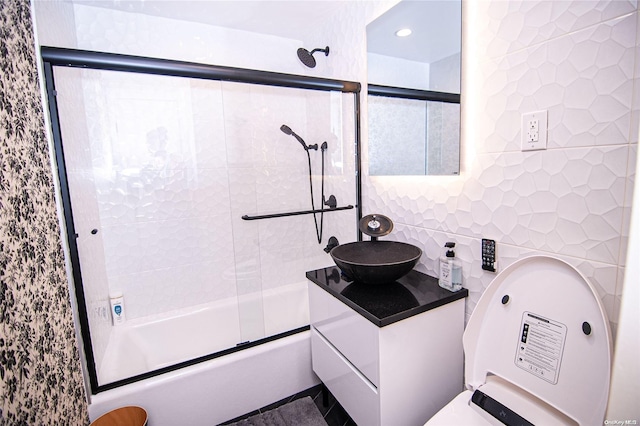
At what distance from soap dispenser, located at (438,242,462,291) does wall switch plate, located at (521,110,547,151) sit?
51cm

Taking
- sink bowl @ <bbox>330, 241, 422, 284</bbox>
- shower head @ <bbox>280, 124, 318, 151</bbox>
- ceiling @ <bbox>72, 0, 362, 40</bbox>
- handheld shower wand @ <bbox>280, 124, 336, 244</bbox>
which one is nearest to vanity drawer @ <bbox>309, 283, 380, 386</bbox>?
sink bowl @ <bbox>330, 241, 422, 284</bbox>

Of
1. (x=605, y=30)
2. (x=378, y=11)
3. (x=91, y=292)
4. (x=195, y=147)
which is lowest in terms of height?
(x=91, y=292)

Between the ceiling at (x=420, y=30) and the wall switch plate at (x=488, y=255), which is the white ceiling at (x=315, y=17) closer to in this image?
the ceiling at (x=420, y=30)

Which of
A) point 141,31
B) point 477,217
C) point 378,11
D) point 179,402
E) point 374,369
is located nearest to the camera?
point 374,369

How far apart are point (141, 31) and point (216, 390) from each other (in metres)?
2.33

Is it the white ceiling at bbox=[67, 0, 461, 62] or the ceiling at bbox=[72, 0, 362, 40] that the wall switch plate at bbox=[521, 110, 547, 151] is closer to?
the white ceiling at bbox=[67, 0, 461, 62]

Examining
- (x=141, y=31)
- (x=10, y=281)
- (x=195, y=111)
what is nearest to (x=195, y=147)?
(x=195, y=111)

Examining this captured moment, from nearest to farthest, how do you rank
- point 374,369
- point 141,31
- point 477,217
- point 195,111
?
point 374,369, point 477,217, point 141,31, point 195,111

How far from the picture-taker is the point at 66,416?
3.92 feet

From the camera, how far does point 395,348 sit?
1.18 m

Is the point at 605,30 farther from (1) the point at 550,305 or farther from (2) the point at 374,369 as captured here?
(2) the point at 374,369

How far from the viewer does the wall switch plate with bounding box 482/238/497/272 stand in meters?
1.23

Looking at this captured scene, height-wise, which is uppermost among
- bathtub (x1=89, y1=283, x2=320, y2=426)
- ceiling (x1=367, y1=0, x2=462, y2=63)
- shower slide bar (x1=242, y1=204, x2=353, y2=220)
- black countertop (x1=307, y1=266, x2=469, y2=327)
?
ceiling (x1=367, y1=0, x2=462, y2=63)

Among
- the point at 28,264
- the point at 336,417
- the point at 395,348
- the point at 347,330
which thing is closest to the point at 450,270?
the point at 395,348
